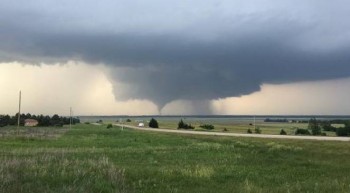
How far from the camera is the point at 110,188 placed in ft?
52.6

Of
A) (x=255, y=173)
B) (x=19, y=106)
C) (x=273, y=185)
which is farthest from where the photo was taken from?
(x=19, y=106)

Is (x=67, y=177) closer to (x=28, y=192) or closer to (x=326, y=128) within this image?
(x=28, y=192)

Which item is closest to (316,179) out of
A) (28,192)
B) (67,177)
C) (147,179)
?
(147,179)

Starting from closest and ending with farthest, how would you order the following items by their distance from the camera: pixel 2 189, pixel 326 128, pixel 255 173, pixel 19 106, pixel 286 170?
pixel 2 189 → pixel 255 173 → pixel 286 170 → pixel 19 106 → pixel 326 128

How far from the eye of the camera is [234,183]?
756 inches

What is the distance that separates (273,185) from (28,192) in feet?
30.0

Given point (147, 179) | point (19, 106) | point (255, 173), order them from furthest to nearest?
point (19, 106), point (255, 173), point (147, 179)

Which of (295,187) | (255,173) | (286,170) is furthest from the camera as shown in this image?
(286,170)

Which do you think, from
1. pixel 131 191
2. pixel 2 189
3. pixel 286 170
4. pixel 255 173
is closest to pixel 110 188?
pixel 131 191

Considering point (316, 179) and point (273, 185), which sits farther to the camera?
point (316, 179)

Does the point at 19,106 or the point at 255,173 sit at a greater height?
the point at 19,106

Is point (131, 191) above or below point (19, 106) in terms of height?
below

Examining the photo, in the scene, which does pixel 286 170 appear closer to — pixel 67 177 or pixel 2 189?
pixel 67 177

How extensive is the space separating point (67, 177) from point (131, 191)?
3.01 m
